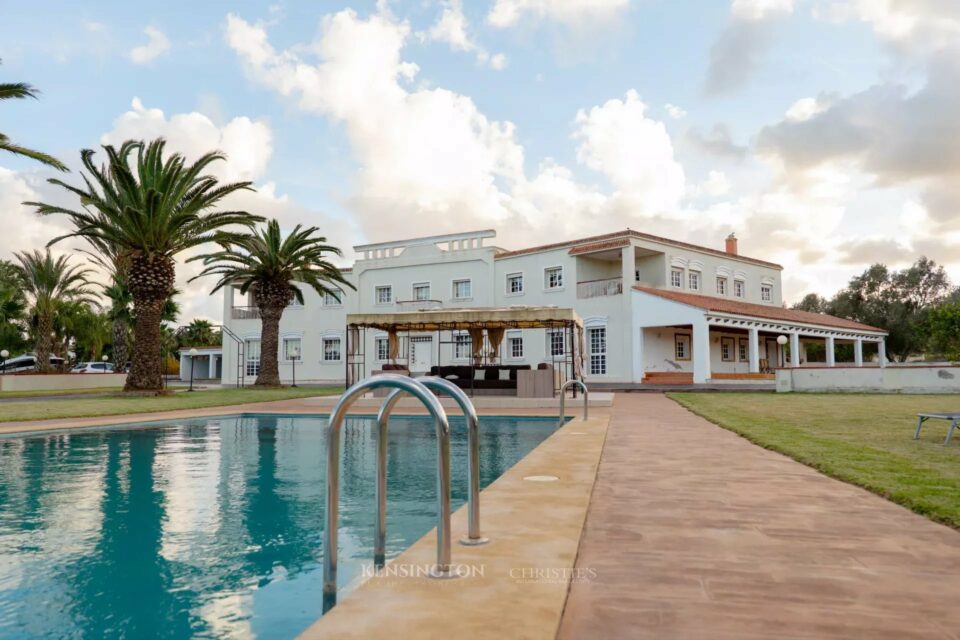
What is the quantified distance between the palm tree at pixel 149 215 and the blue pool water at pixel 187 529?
12529mm

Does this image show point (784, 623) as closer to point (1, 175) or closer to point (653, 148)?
point (653, 148)

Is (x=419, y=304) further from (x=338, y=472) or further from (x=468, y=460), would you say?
(x=338, y=472)

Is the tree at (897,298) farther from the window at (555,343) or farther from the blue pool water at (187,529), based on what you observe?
the blue pool water at (187,529)

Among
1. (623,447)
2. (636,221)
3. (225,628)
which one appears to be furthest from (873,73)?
(636,221)

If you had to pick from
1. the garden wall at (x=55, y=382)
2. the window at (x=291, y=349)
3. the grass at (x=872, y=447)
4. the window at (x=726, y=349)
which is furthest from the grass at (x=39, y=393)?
the window at (x=726, y=349)

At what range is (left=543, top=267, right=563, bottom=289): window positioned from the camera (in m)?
31.7

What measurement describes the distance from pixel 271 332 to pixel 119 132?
1099cm

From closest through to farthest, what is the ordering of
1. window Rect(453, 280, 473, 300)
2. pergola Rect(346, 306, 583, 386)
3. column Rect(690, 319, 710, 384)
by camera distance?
1. pergola Rect(346, 306, 583, 386)
2. column Rect(690, 319, 710, 384)
3. window Rect(453, 280, 473, 300)

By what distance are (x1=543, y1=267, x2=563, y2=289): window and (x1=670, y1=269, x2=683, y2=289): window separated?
571 cm

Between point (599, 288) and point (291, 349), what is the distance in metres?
19.6

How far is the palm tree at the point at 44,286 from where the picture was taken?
34.2 metres

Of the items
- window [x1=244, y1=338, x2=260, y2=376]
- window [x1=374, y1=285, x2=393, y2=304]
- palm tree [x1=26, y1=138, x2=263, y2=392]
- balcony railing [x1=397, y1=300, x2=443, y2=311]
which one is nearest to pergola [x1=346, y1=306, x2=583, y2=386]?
palm tree [x1=26, y1=138, x2=263, y2=392]

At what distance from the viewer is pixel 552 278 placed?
3194 centimetres

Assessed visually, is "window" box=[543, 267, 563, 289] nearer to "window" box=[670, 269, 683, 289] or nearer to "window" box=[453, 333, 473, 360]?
"window" box=[453, 333, 473, 360]
